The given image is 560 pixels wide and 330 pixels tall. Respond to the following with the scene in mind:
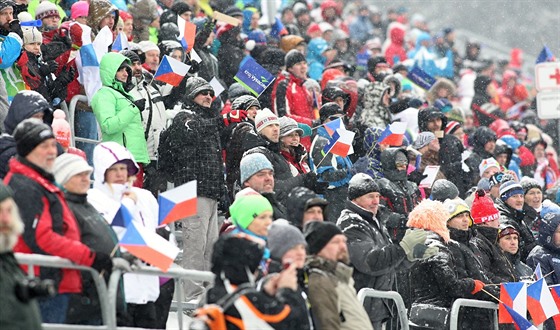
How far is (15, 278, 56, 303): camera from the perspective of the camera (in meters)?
8.27

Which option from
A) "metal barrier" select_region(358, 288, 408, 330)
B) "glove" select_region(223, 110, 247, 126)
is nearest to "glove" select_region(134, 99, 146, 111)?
"glove" select_region(223, 110, 247, 126)

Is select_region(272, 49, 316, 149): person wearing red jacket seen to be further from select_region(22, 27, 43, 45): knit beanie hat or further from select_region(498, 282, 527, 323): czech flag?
select_region(498, 282, 527, 323): czech flag

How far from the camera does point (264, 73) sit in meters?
16.7

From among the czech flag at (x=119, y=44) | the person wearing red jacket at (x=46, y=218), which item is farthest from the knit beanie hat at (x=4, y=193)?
the czech flag at (x=119, y=44)

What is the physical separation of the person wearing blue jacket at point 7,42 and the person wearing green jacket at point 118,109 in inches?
32.1

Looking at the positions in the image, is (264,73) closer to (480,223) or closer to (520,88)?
(480,223)

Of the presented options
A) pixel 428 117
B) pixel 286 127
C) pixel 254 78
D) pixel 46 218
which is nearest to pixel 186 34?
pixel 254 78

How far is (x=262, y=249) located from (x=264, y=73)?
24.5 feet

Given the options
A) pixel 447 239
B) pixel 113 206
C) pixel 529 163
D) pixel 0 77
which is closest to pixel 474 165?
pixel 529 163

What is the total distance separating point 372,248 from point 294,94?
6.33 meters

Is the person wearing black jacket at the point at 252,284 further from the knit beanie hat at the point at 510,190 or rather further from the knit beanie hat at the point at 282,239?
the knit beanie hat at the point at 510,190

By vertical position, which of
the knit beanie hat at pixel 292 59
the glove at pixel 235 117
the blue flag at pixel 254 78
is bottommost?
the knit beanie hat at pixel 292 59

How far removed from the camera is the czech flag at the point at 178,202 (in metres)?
10.9

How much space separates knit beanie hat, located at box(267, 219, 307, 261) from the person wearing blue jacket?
410cm
